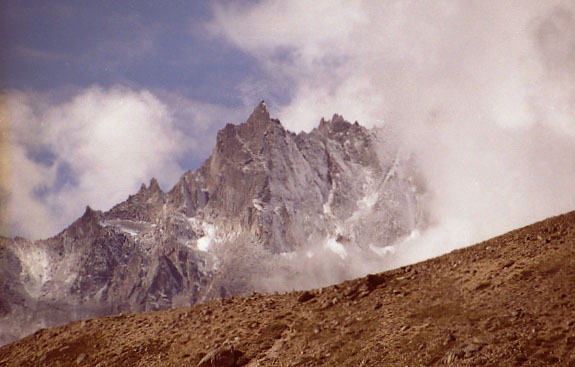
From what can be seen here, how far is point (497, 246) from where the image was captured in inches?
1452

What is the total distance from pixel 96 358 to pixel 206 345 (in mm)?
8713

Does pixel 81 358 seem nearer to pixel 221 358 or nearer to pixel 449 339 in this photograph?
pixel 221 358

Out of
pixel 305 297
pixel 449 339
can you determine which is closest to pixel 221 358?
pixel 305 297

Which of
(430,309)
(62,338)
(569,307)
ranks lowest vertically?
(569,307)

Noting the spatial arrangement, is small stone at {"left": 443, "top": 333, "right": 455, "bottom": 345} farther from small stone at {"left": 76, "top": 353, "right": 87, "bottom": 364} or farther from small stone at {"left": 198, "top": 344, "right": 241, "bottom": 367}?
small stone at {"left": 76, "top": 353, "right": 87, "bottom": 364}

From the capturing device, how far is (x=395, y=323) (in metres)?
31.8

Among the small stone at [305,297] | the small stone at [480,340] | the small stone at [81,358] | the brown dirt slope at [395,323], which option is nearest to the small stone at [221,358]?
the brown dirt slope at [395,323]

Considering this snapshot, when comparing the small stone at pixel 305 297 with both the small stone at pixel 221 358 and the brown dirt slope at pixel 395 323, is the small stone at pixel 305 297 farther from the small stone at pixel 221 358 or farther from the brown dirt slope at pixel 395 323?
the small stone at pixel 221 358

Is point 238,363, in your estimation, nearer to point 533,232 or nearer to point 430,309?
point 430,309

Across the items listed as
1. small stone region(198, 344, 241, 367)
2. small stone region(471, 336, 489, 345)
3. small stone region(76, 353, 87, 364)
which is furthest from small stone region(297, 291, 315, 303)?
small stone region(76, 353, 87, 364)

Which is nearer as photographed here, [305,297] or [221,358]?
[221,358]

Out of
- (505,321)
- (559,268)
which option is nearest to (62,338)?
(505,321)

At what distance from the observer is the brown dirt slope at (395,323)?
89.6 feet

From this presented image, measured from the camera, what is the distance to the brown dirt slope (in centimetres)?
2731
